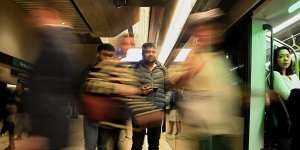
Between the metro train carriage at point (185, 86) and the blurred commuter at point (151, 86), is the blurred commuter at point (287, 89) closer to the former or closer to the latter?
the metro train carriage at point (185, 86)

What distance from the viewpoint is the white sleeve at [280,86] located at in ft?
10.8

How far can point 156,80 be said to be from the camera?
3.32 metres

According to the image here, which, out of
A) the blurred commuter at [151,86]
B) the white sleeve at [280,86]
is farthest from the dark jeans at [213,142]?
the white sleeve at [280,86]

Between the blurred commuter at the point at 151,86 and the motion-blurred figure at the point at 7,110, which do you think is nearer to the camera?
the blurred commuter at the point at 151,86

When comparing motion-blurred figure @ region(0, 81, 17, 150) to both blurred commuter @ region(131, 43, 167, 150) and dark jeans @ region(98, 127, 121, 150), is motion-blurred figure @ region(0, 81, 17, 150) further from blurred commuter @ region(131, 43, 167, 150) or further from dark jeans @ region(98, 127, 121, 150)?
blurred commuter @ region(131, 43, 167, 150)

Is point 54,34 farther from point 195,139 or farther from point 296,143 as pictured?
point 296,143

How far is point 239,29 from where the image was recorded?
4289 mm

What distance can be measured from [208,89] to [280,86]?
4.77ft

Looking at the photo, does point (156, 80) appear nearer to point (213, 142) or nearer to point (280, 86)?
point (213, 142)

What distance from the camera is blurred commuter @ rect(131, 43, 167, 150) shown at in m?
3.22

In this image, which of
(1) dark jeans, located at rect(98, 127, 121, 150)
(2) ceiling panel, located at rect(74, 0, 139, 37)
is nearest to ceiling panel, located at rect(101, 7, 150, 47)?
(2) ceiling panel, located at rect(74, 0, 139, 37)

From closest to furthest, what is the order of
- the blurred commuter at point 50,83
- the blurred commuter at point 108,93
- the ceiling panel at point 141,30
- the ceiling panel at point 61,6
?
1. the blurred commuter at point 50,83
2. the blurred commuter at point 108,93
3. the ceiling panel at point 61,6
4. the ceiling panel at point 141,30

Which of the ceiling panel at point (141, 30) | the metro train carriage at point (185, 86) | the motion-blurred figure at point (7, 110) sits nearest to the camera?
the metro train carriage at point (185, 86)

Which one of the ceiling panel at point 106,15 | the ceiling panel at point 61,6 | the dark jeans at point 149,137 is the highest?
the ceiling panel at point 61,6
